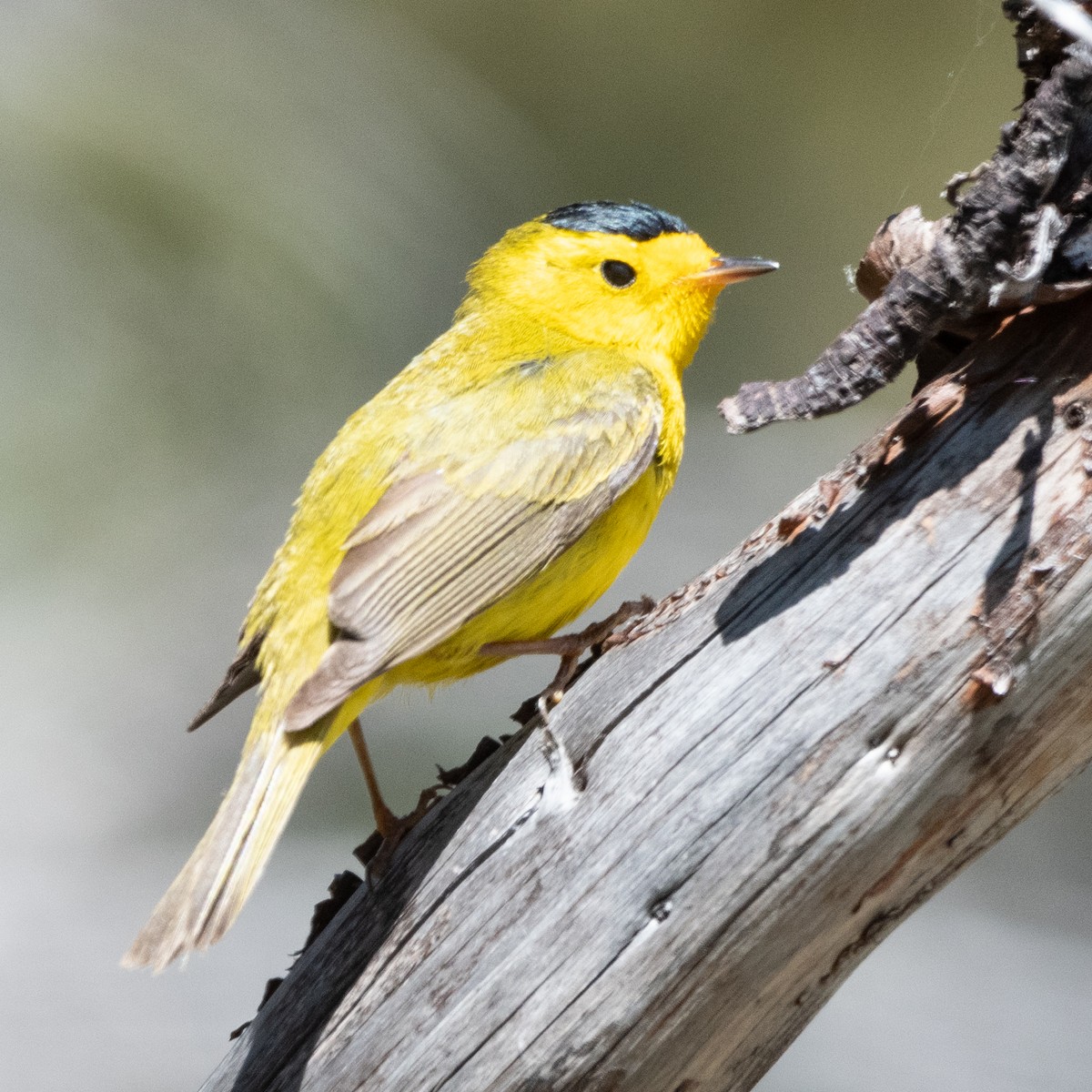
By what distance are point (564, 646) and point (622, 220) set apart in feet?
4.08

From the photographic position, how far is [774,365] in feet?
17.4

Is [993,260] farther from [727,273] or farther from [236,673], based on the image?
[236,673]

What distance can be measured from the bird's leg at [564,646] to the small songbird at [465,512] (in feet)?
0.10

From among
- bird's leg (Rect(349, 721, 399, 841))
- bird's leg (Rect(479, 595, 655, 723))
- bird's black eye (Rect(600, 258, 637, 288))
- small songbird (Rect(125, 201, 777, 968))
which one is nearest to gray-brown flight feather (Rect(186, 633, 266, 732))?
small songbird (Rect(125, 201, 777, 968))

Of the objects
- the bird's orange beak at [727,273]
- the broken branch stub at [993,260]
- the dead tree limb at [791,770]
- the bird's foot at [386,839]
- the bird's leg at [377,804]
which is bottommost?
the dead tree limb at [791,770]

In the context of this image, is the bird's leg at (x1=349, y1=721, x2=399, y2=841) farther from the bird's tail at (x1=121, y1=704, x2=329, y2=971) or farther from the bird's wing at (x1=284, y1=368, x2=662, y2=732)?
the bird's wing at (x1=284, y1=368, x2=662, y2=732)

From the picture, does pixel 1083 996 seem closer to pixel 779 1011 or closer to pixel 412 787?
pixel 412 787

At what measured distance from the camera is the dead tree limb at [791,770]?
2.10 m

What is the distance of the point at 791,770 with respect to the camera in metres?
2.15

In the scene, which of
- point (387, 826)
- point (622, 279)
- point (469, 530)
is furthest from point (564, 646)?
point (622, 279)

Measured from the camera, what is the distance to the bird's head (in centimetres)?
340

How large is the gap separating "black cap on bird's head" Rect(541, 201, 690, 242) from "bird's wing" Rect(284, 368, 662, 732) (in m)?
0.57

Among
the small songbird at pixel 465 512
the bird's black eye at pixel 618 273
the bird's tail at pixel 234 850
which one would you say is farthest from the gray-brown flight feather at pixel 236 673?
the bird's black eye at pixel 618 273

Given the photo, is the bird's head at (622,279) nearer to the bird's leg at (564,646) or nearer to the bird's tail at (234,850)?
the bird's leg at (564,646)
